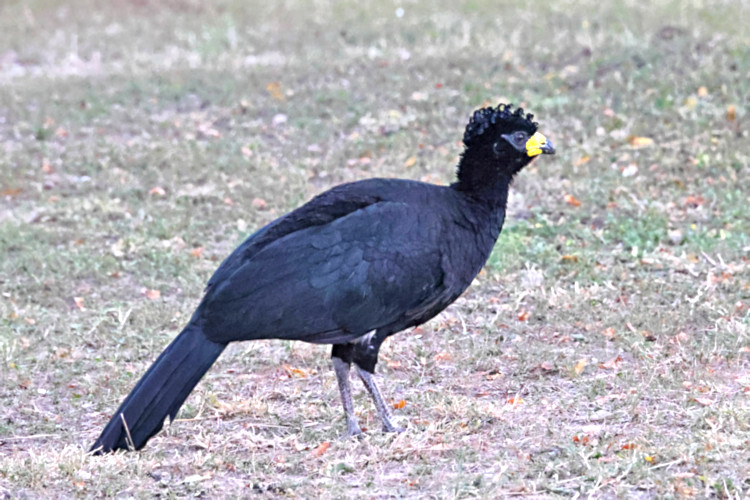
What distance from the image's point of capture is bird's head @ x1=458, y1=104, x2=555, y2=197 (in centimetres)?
543

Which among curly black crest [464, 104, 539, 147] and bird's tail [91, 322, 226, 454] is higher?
curly black crest [464, 104, 539, 147]

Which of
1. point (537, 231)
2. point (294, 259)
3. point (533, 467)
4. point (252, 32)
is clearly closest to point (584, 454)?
point (533, 467)

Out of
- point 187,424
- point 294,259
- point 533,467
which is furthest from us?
point 187,424

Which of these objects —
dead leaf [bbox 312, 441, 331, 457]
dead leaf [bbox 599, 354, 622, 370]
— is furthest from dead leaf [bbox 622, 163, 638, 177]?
dead leaf [bbox 312, 441, 331, 457]

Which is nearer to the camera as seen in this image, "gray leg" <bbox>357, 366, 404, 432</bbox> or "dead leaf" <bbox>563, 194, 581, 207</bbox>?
"gray leg" <bbox>357, 366, 404, 432</bbox>

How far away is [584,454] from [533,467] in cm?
23

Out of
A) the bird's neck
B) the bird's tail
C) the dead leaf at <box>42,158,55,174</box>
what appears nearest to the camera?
the bird's tail

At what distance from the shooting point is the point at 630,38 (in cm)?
1213

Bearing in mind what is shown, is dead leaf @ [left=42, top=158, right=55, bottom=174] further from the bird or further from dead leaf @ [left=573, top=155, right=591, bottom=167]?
the bird

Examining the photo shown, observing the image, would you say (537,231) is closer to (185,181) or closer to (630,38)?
(185,181)

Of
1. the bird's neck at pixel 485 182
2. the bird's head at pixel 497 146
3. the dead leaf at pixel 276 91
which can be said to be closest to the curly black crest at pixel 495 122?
the bird's head at pixel 497 146

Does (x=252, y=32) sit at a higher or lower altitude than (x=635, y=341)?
higher

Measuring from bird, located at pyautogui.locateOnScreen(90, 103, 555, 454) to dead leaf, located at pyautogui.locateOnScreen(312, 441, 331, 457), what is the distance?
0.73ft

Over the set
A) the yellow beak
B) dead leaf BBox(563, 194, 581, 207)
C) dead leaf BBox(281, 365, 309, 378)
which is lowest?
dead leaf BBox(281, 365, 309, 378)
